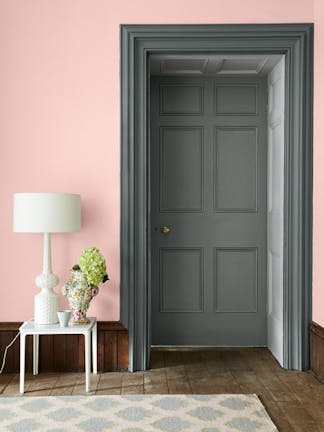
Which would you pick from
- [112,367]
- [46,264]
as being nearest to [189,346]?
[112,367]

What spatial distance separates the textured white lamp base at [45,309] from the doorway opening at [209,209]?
1181mm

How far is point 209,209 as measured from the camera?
4.63m

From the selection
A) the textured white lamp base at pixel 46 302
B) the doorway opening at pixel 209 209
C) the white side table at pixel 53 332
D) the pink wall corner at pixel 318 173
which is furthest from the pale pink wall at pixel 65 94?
the doorway opening at pixel 209 209

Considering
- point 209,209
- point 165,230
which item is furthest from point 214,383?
point 209,209

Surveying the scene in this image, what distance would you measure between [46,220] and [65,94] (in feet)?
3.24

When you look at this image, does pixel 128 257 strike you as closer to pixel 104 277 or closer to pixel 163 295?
pixel 104 277

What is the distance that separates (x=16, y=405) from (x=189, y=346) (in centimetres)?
176

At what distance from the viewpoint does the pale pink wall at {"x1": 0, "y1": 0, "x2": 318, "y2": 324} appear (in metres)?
3.94

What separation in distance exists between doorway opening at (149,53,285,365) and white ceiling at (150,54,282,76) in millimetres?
87

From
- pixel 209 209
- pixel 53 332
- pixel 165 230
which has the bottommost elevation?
pixel 53 332

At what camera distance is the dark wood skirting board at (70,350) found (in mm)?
3914

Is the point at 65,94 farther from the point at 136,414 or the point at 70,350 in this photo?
the point at 136,414

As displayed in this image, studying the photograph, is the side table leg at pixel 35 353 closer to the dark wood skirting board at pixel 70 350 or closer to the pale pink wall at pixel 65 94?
the dark wood skirting board at pixel 70 350

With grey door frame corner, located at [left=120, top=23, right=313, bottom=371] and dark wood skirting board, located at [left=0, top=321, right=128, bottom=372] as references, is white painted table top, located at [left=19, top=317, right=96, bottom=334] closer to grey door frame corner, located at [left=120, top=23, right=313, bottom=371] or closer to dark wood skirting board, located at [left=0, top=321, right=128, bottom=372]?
dark wood skirting board, located at [left=0, top=321, right=128, bottom=372]
